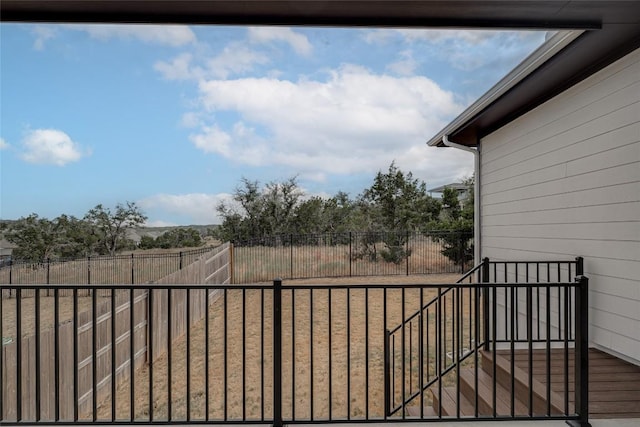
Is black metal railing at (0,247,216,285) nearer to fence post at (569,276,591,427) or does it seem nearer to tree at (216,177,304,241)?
tree at (216,177,304,241)

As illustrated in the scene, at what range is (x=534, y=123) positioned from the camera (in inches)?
149

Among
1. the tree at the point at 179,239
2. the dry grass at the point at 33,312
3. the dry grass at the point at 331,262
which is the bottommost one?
the dry grass at the point at 33,312

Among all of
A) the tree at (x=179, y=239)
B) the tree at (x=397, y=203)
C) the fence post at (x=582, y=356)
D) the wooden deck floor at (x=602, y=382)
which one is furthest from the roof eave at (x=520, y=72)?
the tree at (x=179, y=239)

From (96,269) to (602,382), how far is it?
9.71 metres

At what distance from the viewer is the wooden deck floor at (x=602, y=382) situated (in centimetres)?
197

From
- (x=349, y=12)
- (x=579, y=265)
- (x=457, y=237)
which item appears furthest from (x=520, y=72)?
(x=457, y=237)

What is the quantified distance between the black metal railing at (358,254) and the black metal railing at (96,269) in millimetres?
2141

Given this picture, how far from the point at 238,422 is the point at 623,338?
2744mm

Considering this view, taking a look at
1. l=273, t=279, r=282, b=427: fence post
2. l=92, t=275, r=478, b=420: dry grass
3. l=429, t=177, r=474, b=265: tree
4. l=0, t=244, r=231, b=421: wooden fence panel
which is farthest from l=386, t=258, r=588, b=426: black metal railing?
l=429, t=177, r=474, b=265: tree

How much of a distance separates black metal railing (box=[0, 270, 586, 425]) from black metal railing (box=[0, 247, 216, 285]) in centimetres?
192

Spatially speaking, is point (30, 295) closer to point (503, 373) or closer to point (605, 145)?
point (503, 373)

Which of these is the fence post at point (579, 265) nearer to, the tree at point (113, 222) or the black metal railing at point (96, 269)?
the black metal railing at point (96, 269)

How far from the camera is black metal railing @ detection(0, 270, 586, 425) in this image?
1.82 m

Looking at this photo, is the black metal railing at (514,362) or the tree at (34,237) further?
the tree at (34,237)
